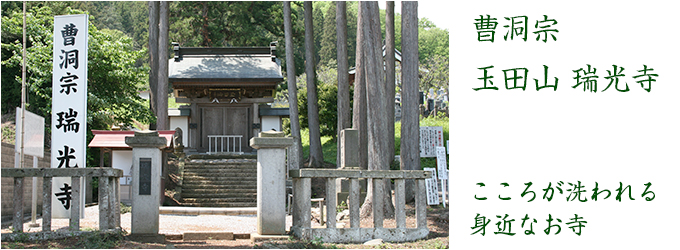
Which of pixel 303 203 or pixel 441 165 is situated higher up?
pixel 441 165

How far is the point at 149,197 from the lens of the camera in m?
7.09

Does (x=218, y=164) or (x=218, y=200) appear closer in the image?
(x=218, y=200)

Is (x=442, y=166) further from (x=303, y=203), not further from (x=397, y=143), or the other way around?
(x=397, y=143)

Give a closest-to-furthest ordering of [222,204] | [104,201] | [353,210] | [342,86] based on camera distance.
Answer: [104,201], [353,210], [222,204], [342,86]

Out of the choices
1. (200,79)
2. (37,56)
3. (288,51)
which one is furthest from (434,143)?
(37,56)

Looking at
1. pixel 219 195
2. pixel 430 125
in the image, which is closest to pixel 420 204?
pixel 219 195

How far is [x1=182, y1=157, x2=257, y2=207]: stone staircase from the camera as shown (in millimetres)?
13492

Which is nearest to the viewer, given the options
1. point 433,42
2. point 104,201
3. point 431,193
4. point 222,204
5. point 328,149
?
point 104,201

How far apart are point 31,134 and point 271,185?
390 cm

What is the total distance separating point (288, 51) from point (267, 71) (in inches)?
38.4

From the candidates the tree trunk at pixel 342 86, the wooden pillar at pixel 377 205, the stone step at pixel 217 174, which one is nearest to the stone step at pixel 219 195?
the stone step at pixel 217 174

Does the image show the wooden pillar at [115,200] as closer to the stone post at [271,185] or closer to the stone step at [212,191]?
the stone post at [271,185]

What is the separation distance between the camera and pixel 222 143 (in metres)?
20.1
